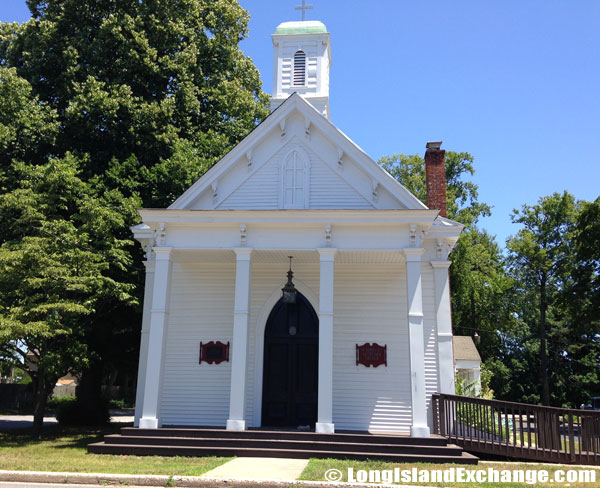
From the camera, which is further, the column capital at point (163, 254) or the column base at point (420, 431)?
the column capital at point (163, 254)

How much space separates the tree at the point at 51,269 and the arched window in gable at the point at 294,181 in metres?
5.81

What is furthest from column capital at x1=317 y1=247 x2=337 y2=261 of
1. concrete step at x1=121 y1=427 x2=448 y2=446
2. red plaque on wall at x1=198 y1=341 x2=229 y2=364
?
concrete step at x1=121 y1=427 x2=448 y2=446

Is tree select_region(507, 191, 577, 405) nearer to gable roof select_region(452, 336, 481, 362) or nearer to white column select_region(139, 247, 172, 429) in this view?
gable roof select_region(452, 336, 481, 362)

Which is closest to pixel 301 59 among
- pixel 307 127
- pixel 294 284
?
pixel 307 127

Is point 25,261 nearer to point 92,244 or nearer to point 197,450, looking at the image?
point 92,244

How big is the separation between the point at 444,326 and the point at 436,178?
497 centimetres

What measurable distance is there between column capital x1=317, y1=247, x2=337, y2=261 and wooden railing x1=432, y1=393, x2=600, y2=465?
4.54m

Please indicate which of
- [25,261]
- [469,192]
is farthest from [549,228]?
[25,261]

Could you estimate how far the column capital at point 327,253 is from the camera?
1317 centimetres

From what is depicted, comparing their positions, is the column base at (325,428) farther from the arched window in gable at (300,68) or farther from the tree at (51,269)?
the arched window in gable at (300,68)

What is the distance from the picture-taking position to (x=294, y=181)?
47.8 feet

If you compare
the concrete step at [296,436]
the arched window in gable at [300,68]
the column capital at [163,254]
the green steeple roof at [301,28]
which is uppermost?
the green steeple roof at [301,28]

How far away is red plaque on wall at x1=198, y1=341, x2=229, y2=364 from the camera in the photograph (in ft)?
47.5

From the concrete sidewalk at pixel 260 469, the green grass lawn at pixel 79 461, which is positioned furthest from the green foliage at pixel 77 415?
the concrete sidewalk at pixel 260 469
